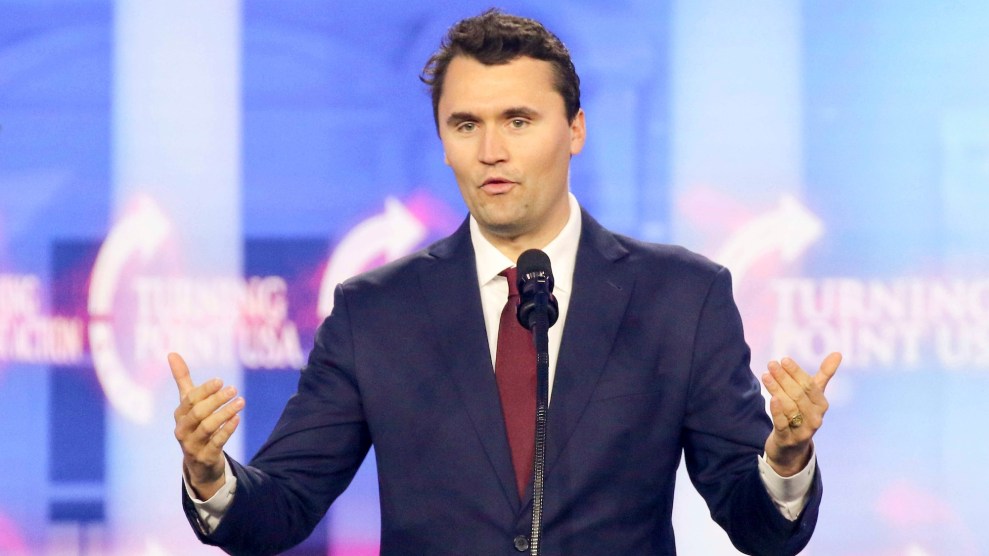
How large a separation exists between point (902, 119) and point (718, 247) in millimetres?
675

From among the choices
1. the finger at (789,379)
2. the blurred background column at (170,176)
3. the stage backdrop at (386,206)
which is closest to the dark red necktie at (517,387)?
the finger at (789,379)

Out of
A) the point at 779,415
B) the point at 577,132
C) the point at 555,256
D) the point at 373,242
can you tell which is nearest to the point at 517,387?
the point at 555,256

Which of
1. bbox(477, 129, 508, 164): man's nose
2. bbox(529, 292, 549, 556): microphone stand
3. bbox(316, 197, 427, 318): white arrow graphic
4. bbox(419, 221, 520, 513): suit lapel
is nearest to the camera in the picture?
bbox(529, 292, 549, 556): microphone stand

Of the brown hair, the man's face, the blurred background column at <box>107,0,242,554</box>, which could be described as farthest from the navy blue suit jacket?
the blurred background column at <box>107,0,242,554</box>

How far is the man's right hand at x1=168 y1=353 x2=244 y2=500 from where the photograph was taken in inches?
77.0

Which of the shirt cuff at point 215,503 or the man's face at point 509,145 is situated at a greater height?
the man's face at point 509,145

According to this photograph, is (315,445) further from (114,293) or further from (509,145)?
(114,293)

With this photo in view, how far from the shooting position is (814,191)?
12.3 ft

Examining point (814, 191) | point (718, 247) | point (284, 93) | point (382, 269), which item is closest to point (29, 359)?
point (284, 93)

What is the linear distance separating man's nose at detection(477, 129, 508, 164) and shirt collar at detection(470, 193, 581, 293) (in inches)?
7.4

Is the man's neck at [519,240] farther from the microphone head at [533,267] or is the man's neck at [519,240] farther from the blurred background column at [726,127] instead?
the blurred background column at [726,127]

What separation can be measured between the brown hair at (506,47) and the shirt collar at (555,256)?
9.7 inches

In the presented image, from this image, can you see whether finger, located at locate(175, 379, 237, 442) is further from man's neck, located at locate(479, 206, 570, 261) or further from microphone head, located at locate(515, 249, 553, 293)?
man's neck, located at locate(479, 206, 570, 261)

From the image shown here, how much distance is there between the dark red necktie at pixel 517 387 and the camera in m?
2.21
